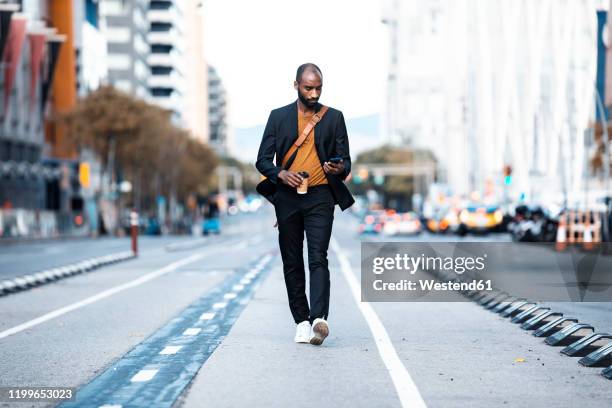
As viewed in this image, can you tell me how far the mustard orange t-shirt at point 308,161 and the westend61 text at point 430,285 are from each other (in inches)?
252

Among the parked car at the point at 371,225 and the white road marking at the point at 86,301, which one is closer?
the white road marking at the point at 86,301

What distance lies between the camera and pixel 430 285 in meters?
17.2

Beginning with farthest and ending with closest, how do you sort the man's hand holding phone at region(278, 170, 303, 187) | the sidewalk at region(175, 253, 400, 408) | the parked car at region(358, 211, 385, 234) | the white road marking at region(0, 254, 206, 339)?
the parked car at region(358, 211, 385, 234), the white road marking at region(0, 254, 206, 339), the man's hand holding phone at region(278, 170, 303, 187), the sidewalk at region(175, 253, 400, 408)

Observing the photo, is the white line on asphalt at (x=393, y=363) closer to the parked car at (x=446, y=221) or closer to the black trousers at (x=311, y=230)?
the black trousers at (x=311, y=230)

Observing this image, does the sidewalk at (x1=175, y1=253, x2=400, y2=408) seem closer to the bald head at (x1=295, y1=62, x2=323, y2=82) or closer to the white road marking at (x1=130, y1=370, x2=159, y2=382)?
the white road marking at (x1=130, y1=370, x2=159, y2=382)

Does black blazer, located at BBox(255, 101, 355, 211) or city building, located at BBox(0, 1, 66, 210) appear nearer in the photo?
black blazer, located at BBox(255, 101, 355, 211)

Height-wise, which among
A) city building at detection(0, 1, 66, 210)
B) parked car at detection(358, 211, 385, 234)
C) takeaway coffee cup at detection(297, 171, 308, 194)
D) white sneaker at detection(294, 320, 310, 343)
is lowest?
parked car at detection(358, 211, 385, 234)

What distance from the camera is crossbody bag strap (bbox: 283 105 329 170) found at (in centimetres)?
1027

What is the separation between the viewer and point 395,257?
51.2 ft

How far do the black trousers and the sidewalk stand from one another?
0.36 metres

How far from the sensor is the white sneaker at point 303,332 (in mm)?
10562

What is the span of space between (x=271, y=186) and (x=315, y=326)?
3.89 ft

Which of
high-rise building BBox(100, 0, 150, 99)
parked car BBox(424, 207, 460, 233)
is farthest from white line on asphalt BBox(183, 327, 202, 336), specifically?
high-rise building BBox(100, 0, 150, 99)

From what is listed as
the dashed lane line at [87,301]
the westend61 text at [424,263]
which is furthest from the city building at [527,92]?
the westend61 text at [424,263]
